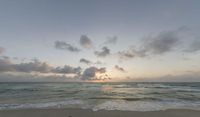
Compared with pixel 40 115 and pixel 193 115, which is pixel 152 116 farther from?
pixel 40 115

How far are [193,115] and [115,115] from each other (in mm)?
5700

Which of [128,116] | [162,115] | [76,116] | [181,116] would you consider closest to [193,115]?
[181,116]

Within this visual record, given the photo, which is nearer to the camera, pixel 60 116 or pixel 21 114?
pixel 60 116

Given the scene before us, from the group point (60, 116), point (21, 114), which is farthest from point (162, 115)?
point (21, 114)

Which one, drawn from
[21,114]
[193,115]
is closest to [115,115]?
[193,115]

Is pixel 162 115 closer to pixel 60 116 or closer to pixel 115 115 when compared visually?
pixel 115 115

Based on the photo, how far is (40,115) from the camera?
523 inches

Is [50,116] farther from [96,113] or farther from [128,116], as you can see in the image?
[128,116]

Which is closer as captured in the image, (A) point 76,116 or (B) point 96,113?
(A) point 76,116

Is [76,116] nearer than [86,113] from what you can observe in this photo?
Yes

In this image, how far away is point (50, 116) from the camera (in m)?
12.8

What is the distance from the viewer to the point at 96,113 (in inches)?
558

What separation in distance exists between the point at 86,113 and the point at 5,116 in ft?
18.5

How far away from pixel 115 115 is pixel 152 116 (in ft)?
8.56
